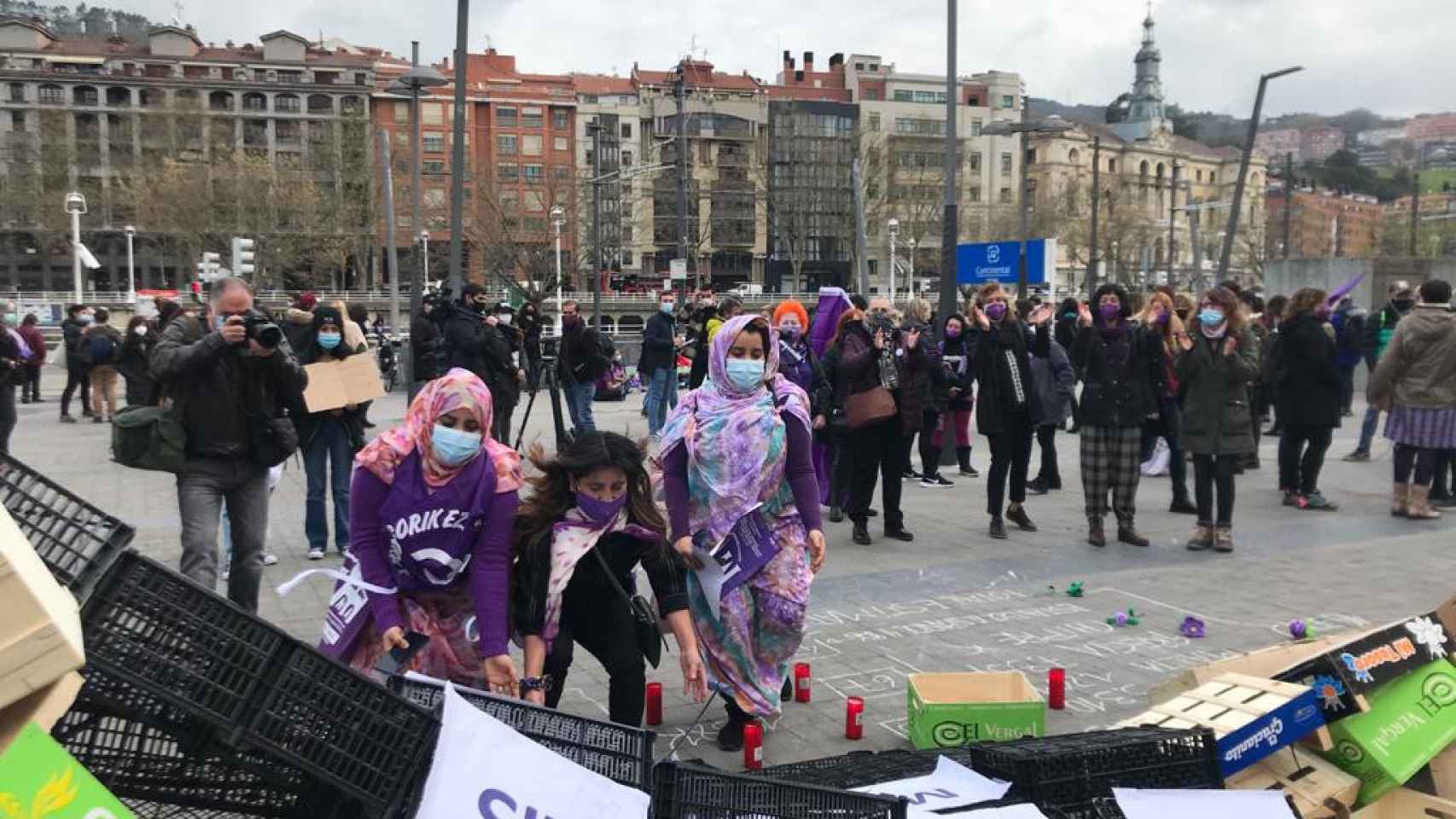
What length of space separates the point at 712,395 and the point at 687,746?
1.54m

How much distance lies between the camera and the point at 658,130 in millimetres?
88750

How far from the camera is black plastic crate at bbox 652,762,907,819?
2834 mm

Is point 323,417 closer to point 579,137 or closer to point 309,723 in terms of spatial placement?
point 309,723

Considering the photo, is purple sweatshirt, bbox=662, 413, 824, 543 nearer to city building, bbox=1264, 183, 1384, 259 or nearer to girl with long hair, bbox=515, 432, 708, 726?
girl with long hair, bbox=515, 432, 708, 726

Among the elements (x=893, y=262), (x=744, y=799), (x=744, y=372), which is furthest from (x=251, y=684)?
(x=893, y=262)

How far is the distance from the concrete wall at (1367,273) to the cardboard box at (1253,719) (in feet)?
70.1

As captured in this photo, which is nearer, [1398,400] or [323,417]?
[323,417]

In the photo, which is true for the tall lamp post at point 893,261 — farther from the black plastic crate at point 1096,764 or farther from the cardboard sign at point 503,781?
the cardboard sign at point 503,781

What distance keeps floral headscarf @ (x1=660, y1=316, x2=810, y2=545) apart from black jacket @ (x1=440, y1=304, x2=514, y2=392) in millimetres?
6318

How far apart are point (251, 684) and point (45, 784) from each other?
512 mm

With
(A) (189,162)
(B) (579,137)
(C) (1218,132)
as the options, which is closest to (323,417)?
(A) (189,162)

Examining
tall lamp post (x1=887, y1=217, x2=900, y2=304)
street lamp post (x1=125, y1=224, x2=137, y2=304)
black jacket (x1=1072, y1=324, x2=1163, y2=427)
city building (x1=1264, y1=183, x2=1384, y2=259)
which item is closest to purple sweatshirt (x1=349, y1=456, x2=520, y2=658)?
black jacket (x1=1072, y1=324, x2=1163, y2=427)

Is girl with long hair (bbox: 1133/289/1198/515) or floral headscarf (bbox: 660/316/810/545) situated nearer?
floral headscarf (bbox: 660/316/810/545)

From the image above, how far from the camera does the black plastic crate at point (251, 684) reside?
2486 millimetres
